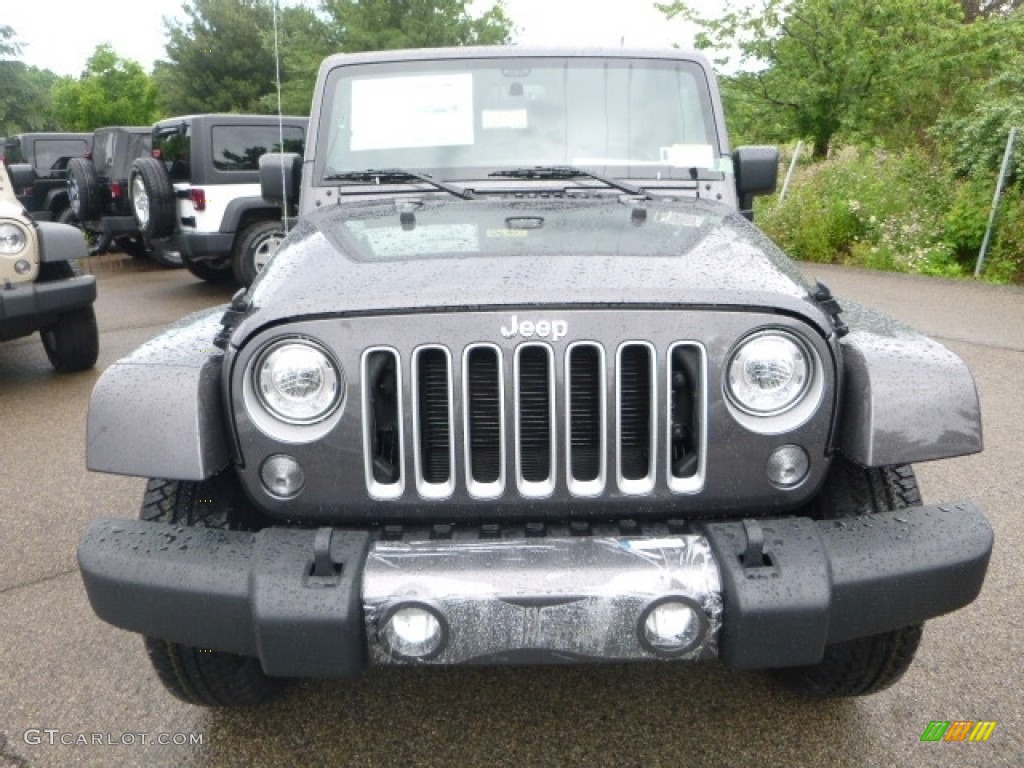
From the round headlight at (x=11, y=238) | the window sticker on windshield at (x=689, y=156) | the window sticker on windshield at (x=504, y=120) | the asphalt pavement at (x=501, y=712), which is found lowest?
the asphalt pavement at (x=501, y=712)

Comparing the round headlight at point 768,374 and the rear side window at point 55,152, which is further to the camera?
the rear side window at point 55,152

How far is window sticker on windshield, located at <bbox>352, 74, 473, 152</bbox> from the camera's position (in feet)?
10.4

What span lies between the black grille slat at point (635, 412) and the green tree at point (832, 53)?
1823 cm

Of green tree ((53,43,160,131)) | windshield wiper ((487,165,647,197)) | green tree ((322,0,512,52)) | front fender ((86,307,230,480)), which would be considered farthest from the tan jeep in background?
green tree ((53,43,160,131))

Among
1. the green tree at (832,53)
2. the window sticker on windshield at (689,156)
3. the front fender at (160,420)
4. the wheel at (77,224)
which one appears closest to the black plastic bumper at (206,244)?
the wheel at (77,224)

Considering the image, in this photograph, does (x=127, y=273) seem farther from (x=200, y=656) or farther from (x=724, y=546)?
(x=724, y=546)

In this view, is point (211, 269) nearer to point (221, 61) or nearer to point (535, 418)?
point (535, 418)

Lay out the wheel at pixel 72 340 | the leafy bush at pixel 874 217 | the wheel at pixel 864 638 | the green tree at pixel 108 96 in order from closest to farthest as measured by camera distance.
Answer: the wheel at pixel 864 638
the wheel at pixel 72 340
the leafy bush at pixel 874 217
the green tree at pixel 108 96

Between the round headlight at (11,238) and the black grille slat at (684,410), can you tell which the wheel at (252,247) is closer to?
the round headlight at (11,238)

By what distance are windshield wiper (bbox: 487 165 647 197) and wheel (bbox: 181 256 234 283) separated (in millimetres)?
7286

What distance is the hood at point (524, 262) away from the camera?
6.21 feet

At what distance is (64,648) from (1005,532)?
352 cm

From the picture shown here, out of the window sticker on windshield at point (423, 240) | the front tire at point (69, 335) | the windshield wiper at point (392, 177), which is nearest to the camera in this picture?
the window sticker on windshield at point (423, 240)

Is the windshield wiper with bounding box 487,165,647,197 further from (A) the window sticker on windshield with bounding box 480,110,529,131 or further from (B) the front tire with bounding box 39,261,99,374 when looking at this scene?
(B) the front tire with bounding box 39,261,99,374
